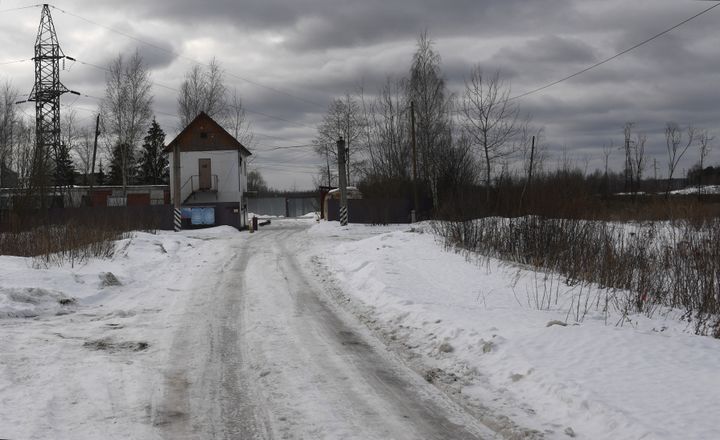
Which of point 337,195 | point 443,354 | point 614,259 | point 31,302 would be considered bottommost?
point 443,354

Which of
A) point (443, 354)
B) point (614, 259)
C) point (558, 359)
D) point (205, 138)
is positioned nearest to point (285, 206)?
point (205, 138)

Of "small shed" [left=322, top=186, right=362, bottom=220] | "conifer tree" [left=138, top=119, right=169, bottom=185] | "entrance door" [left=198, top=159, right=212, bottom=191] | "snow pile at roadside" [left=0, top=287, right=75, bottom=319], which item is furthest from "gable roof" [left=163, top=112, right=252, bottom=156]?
"snow pile at roadside" [left=0, top=287, right=75, bottom=319]

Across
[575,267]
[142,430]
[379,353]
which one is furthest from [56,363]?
[575,267]

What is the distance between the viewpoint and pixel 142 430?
427 centimetres

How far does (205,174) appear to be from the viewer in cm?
4572

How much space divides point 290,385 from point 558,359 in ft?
9.12

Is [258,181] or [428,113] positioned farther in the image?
[258,181]

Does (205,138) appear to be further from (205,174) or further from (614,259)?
(614,259)

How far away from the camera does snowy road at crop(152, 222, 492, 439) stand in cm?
440

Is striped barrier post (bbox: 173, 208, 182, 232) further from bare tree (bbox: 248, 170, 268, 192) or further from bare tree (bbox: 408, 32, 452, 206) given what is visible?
bare tree (bbox: 248, 170, 268, 192)

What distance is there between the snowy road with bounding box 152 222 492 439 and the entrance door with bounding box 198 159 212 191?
3755 cm

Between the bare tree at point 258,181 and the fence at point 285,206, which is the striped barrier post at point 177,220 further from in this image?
the bare tree at point 258,181

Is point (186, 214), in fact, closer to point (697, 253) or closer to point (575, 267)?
point (575, 267)

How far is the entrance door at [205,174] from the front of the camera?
45469mm
